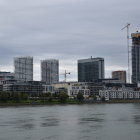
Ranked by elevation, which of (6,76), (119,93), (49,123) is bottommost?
(49,123)

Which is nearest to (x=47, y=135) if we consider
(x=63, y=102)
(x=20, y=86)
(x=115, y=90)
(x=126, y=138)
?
(x=126, y=138)

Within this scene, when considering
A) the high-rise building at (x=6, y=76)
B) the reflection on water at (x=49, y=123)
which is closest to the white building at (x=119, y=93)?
the high-rise building at (x=6, y=76)

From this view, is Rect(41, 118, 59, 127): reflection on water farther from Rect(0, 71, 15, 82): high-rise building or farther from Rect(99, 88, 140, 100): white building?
Rect(0, 71, 15, 82): high-rise building

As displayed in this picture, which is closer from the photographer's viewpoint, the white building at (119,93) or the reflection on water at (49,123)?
the reflection on water at (49,123)

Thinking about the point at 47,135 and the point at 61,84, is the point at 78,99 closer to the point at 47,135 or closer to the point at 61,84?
the point at 61,84

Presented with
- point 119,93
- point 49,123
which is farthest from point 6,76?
point 49,123

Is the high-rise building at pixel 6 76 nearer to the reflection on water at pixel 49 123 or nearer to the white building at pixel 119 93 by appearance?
the white building at pixel 119 93

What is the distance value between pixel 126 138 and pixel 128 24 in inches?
5770

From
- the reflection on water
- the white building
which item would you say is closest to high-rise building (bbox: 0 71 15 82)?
the white building

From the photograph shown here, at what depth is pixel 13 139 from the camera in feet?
83.5

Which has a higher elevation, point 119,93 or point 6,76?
point 6,76

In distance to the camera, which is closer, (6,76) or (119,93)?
(119,93)

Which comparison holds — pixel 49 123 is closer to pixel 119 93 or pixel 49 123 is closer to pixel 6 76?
pixel 119 93

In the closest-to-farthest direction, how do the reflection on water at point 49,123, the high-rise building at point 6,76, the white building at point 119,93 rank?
the reflection on water at point 49,123
the white building at point 119,93
the high-rise building at point 6,76
